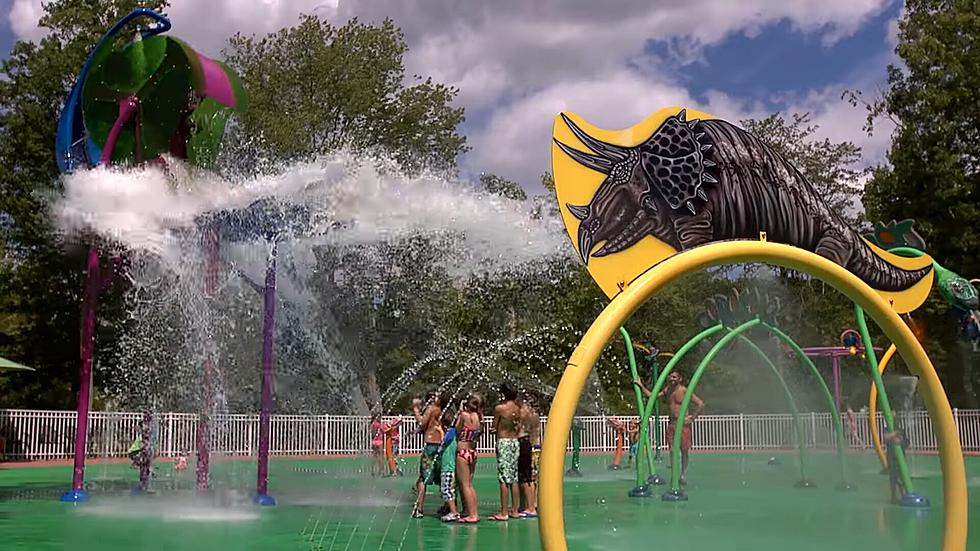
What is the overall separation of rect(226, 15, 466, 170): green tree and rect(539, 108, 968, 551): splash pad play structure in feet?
96.3

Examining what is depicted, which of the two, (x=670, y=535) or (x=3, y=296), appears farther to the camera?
(x=3, y=296)

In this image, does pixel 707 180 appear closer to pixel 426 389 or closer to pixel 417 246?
pixel 417 246

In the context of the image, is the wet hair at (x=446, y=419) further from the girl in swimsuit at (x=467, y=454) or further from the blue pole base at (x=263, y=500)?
the blue pole base at (x=263, y=500)

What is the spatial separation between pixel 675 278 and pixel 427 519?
24.8 ft

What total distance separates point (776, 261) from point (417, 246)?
430 inches

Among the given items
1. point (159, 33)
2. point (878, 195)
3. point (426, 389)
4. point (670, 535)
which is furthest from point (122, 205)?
point (878, 195)

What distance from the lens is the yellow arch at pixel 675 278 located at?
412 cm

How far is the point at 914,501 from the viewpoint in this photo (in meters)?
12.0

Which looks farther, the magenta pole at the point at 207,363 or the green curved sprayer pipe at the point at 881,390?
the magenta pole at the point at 207,363

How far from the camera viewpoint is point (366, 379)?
30.9 m

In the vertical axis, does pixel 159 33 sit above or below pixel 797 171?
above

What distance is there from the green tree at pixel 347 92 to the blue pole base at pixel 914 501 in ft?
79.2

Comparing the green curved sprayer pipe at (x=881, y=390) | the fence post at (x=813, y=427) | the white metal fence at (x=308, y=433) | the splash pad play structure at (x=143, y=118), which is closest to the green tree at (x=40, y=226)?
the white metal fence at (x=308, y=433)

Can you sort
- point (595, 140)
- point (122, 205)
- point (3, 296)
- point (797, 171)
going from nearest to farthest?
point (595, 140)
point (797, 171)
point (122, 205)
point (3, 296)
